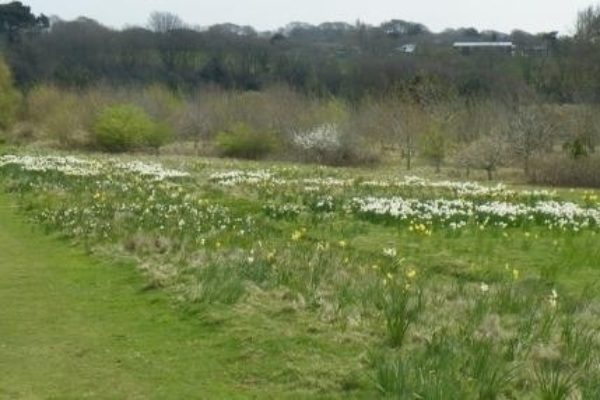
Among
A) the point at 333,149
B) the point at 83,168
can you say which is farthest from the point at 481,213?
the point at 333,149

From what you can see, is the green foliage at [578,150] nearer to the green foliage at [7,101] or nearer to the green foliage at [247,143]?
the green foliage at [247,143]

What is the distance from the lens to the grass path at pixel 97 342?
7.51 meters

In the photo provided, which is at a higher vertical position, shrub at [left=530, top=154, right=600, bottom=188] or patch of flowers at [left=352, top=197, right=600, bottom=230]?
patch of flowers at [left=352, top=197, right=600, bottom=230]

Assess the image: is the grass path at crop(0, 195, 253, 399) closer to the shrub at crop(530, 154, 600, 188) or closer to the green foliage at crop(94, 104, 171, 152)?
the shrub at crop(530, 154, 600, 188)

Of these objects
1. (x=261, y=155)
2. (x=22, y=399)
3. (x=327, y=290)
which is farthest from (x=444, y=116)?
(x=22, y=399)

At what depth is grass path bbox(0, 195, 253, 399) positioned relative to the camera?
751 centimetres

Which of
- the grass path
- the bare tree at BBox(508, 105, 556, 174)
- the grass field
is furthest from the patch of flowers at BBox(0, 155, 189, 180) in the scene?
the bare tree at BBox(508, 105, 556, 174)

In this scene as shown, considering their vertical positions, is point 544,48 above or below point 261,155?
above

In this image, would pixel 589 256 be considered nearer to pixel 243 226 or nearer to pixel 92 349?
pixel 243 226

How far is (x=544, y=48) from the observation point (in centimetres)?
10281

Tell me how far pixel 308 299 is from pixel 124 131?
4545 cm

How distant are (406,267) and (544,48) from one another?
9566 centimetres

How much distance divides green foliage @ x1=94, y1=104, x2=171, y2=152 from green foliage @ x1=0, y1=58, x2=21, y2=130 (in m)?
13.2

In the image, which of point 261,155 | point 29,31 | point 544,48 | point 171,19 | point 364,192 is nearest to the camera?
point 364,192
